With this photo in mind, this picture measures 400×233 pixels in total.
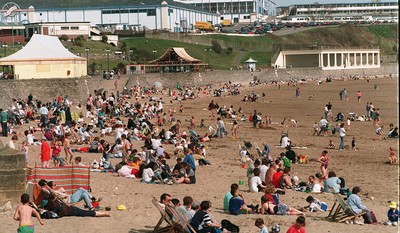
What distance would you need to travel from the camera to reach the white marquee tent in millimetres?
46000

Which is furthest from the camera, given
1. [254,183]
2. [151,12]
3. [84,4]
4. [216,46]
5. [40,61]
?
[84,4]

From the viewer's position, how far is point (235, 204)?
49.6 feet

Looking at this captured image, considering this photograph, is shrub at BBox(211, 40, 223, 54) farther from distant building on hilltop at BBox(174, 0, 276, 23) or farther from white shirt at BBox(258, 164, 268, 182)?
white shirt at BBox(258, 164, 268, 182)

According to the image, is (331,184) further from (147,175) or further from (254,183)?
(147,175)

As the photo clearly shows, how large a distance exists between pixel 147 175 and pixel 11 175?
4733 millimetres

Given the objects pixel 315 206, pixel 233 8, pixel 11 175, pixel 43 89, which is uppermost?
pixel 233 8

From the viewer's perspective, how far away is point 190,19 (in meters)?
120

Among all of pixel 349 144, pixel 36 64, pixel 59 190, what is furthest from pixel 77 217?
pixel 36 64

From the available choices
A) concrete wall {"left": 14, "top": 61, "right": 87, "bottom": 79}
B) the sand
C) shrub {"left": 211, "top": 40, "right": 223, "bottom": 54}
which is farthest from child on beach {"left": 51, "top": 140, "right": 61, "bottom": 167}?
shrub {"left": 211, "top": 40, "right": 223, "bottom": 54}

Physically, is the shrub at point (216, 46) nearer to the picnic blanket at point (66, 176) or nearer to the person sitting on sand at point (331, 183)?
the person sitting on sand at point (331, 183)

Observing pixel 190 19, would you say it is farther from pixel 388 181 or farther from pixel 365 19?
pixel 388 181

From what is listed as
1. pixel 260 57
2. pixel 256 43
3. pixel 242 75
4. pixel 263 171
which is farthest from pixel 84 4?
pixel 263 171

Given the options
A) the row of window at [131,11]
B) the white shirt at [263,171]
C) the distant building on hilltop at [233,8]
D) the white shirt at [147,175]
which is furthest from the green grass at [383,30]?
the white shirt at [147,175]

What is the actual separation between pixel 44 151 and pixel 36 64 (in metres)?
27.7
